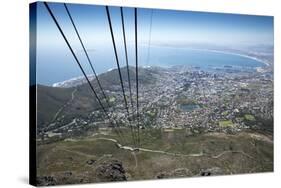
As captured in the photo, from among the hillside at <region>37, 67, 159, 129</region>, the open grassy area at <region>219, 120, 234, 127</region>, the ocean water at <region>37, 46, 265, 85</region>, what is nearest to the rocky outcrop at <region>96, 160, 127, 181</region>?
the hillside at <region>37, 67, 159, 129</region>

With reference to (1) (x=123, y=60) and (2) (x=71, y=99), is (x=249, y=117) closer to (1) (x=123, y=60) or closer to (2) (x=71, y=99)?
(1) (x=123, y=60)

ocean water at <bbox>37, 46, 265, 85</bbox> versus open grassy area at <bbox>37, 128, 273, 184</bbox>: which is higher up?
ocean water at <bbox>37, 46, 265, 85</bbox>

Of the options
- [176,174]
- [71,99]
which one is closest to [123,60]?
[71,99]

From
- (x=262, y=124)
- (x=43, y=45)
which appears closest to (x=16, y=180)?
(x=43, y=45)

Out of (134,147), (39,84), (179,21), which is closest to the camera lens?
(39,84)

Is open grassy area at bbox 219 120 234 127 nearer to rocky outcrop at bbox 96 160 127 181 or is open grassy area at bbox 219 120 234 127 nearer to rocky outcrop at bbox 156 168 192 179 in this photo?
rocky outcrop at bbox 156 168 192 179

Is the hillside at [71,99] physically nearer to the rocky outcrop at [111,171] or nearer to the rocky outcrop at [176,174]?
the rocky outcrop at [111,171]

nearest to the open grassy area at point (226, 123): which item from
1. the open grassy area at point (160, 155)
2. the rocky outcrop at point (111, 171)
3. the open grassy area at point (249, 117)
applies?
the open grassy area at point (160, 155)

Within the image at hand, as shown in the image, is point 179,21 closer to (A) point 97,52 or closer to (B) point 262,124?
(A) point 97,52
